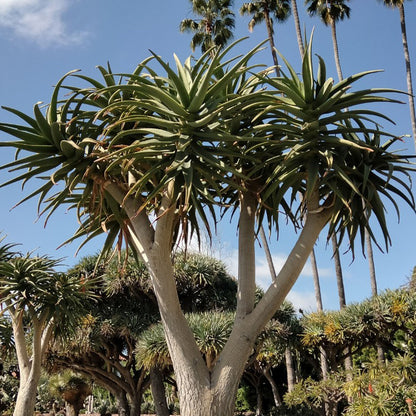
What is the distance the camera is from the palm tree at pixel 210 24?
2759cm

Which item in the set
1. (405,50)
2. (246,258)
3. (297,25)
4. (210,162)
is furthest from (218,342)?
(405,50)

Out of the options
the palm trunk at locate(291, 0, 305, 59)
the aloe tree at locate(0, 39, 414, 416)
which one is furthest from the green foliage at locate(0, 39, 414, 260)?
the palm trunk at locate(291, 0, 305, 59)

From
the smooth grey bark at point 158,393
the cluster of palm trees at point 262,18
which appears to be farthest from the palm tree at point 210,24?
the smooth grey bark at point 158,393

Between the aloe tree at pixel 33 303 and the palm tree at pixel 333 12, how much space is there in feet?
68.4

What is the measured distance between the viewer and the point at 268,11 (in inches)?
1062

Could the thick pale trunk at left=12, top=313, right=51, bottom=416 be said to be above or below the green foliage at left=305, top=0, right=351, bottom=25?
A: below

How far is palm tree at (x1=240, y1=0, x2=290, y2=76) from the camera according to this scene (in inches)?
1056

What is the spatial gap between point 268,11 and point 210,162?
2300 centimetres

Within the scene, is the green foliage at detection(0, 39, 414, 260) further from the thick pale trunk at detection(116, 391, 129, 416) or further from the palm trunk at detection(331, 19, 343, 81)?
the palm trunk at detection(331, 19, 343, 81)

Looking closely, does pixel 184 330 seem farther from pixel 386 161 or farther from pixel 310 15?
pixel 310 15

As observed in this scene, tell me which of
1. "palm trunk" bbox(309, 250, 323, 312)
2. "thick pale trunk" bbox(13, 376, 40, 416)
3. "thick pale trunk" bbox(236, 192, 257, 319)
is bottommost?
"thick pale trunk" bbox(13, 376, 40, 416)

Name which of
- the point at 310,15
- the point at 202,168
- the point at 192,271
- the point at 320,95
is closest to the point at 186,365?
the point at 202,168

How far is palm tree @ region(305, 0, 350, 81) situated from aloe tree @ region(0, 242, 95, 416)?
68.4 ft

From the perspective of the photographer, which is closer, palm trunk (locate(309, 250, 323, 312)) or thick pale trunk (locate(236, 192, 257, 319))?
thick pale trunk (locate(236, 192, 257, 319))
